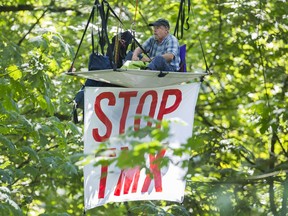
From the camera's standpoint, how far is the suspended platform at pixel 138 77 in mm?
7398

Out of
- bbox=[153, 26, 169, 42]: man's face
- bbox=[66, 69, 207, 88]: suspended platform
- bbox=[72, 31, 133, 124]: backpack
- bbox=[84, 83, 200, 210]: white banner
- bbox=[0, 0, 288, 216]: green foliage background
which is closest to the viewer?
bbox=[66, 69, 207, 88]: suspended platform

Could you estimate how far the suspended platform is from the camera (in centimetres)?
740

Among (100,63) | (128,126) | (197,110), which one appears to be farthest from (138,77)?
(197,110)

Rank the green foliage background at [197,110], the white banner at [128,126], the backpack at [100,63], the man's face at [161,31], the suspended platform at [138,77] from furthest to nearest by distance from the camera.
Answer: the green foliage background at [197,110] → the man's face at [161,31] → the backpack at [100,63] → the white banner at [128,126] → the suspended platform at [138,77]

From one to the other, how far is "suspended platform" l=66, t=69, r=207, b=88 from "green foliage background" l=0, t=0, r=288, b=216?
82 centimetres

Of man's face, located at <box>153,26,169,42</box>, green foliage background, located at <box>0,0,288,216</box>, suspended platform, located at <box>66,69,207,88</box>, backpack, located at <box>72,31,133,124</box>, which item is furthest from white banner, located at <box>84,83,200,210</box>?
green foliage background, located at <box>0,0,288,216</box>

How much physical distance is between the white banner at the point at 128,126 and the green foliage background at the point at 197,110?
2.45 feet

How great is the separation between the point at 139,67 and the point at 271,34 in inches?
209

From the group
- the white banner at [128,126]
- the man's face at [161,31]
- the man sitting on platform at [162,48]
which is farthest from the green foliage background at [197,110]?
the man's face at [161,31]

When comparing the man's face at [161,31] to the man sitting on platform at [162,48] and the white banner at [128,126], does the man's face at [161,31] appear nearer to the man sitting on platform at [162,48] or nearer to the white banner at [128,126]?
the man sitting on platform at [162,48]

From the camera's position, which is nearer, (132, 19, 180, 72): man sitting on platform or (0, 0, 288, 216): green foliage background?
(132, 19, 180, 72): man sitting on platform

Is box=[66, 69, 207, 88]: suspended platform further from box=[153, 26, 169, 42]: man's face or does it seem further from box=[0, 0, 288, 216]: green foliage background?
box=[0, 0, 288, 216]: green foliage background

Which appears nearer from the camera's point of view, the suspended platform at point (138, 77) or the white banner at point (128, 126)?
the suspended platform at point (138, 77)

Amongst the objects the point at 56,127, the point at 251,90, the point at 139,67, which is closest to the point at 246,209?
the point at 56,127
